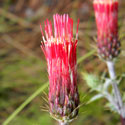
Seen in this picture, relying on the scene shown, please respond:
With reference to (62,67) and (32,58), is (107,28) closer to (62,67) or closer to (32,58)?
(62,67)

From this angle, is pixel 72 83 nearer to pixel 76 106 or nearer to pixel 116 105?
pixel 76 106

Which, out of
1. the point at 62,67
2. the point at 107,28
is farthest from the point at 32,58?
the point at 62,67

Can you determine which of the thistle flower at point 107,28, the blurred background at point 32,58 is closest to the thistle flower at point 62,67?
the thistle flower at point 107,28

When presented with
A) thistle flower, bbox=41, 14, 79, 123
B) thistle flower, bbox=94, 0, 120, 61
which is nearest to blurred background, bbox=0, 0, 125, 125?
thistle flower, bbox=94, 0, 120, 61

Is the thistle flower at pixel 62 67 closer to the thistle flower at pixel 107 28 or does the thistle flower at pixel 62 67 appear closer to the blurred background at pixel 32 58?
the thistle flower at pixel 107 28

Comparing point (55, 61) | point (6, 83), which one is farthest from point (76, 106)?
point (6, 83)

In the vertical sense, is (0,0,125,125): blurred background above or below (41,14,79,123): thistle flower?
below

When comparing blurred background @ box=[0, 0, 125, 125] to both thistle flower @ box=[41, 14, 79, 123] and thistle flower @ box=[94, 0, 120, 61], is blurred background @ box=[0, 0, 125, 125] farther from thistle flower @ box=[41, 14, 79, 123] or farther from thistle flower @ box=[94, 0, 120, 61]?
thistle flower @ box=[41, 14, 79, 123]
